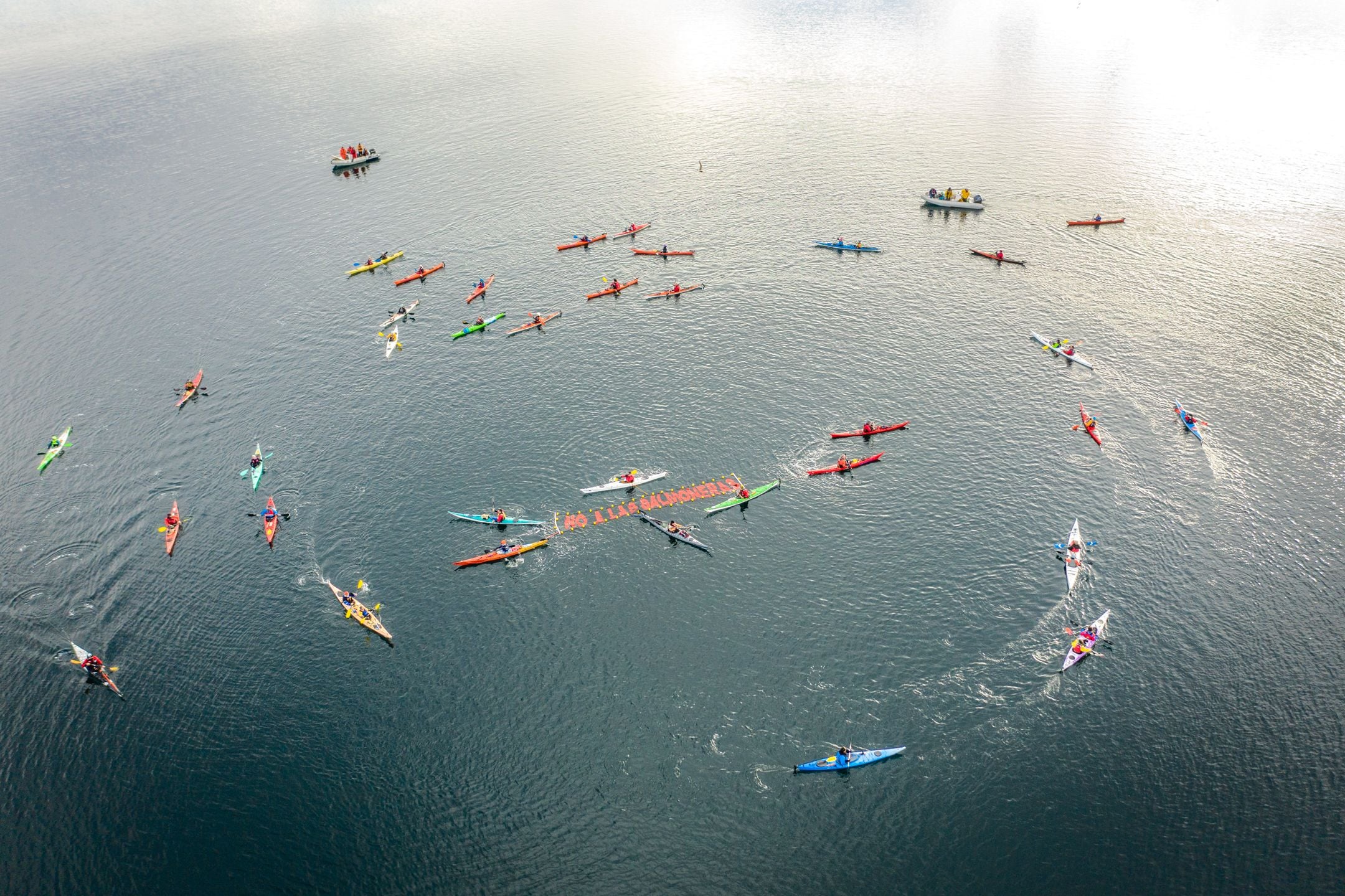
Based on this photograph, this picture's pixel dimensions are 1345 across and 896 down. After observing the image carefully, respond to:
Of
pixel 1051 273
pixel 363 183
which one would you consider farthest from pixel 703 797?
pixel 363 183

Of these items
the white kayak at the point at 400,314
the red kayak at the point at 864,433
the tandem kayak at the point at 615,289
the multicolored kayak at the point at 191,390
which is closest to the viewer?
the red kayak at the point at 864,433

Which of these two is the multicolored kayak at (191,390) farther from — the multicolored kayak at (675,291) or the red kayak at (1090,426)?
the red kayak at (1090,426)

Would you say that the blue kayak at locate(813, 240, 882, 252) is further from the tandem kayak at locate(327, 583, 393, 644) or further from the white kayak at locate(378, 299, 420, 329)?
the tandem kayak at locate(327, 583, 393, 644)

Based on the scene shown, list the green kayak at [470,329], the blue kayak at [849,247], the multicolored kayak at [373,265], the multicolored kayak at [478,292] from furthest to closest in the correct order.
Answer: the blue kayak at [849,247] < the multicolored kayak at [373,265] < the multicolored kayak at [478,292] < the green kayak at [470,329]

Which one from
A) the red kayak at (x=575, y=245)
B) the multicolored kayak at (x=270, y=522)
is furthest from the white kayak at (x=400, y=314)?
the multicolored kayak at (x=270, y=522)

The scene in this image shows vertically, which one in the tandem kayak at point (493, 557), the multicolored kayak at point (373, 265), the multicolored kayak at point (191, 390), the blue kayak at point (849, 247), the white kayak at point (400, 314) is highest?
the multicolored kayak at point (373, 265)

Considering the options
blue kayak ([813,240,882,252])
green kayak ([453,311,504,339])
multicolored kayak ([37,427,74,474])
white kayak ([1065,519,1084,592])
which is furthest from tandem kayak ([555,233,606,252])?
white kayak ([1065,519,1084,592])

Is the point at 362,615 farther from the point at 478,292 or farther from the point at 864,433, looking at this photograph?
the point at 478,292
